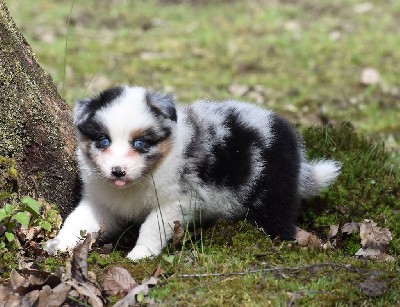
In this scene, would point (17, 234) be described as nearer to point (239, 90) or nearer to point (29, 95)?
point (29, 95)

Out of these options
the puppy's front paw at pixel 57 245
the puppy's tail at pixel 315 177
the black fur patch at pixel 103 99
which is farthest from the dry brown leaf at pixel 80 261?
the puppy's tail at pixel 315 177

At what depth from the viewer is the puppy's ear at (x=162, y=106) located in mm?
4543

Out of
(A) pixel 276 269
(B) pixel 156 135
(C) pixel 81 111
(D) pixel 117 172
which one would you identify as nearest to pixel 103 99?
(C) pixel 81 111

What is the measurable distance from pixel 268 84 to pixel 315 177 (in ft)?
16.6

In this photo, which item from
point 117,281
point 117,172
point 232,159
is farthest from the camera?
point 232,159

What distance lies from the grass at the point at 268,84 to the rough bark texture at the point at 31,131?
67 centimetres

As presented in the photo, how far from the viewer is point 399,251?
5.00 m

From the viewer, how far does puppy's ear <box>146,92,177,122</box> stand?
4.54m

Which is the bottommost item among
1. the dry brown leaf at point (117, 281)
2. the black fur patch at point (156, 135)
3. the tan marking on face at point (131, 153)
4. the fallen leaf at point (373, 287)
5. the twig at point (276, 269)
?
the fallen leaf at point (373, 287)

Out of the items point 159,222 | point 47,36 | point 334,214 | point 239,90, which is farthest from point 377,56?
point 159,222

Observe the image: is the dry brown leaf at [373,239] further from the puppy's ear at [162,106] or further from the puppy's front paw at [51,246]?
the puppy's front paw at [51,246]

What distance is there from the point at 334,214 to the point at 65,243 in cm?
204

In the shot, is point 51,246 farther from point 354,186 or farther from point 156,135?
point 354,186

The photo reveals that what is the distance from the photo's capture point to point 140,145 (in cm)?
452
